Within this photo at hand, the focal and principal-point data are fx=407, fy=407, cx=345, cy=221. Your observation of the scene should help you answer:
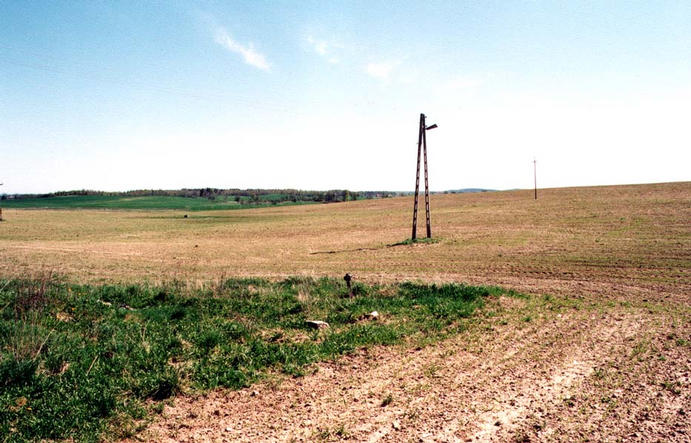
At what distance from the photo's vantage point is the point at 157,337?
776cm

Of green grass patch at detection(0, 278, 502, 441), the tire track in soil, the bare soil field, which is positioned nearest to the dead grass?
the bare soil field

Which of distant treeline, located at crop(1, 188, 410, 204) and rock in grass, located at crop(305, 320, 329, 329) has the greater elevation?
distant treeline, located at crop(1, 188, 410, 204)

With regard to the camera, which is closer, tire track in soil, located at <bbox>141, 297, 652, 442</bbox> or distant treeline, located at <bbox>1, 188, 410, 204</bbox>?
tire track in soil, located at <bbox>141, 297, 652, 442</bbox>

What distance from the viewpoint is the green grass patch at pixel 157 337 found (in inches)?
212

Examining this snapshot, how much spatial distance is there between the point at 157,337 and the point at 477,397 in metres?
5.82

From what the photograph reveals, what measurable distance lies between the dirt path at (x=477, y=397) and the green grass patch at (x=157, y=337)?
53 cm

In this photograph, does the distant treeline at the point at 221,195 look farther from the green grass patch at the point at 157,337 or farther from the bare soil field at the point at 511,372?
the green grass patch at the point at 157,337

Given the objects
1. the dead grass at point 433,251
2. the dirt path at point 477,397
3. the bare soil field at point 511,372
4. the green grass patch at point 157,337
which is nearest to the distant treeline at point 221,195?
the dead grass at point 433,251

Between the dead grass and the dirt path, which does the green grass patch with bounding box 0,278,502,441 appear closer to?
the dirt path

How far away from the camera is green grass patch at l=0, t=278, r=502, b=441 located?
539cm

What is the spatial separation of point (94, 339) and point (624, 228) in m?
34.6

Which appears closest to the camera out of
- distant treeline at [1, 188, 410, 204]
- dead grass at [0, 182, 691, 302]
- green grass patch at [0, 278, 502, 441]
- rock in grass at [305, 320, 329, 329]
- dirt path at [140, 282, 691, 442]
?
dirt path at [140, 282, 691, 442]

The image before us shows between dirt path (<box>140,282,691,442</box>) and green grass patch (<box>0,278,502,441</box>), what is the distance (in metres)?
0.53

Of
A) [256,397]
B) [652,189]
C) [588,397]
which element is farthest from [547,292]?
[652,189]
